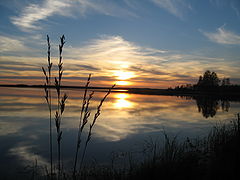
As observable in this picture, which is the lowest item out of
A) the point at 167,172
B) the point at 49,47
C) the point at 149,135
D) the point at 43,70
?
the point at 149,135

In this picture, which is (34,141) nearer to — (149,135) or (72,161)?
(72,161)

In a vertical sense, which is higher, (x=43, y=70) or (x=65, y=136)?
(x=43, y=70)

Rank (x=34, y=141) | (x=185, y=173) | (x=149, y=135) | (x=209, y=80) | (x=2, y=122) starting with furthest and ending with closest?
(x=209, y=80), (x=2, y=122), (x=149, y=135), (x=34, y=141), (x=185, y=173)

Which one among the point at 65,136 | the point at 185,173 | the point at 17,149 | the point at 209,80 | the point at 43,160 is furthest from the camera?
the point at 209,80

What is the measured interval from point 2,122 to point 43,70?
10.4 meters

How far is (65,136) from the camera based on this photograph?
342 inches

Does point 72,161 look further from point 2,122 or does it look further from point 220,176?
point 2,122

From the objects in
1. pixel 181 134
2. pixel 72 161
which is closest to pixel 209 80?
pixel 181 134

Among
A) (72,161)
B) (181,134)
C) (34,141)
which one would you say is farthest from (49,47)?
(181,134)

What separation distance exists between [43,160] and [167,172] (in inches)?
166

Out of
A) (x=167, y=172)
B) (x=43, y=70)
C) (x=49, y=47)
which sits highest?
(x=49, y=47)

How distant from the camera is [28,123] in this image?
1094 centimetres

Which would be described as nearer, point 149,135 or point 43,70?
point 43,70

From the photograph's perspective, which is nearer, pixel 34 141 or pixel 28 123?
pixel 34 141
